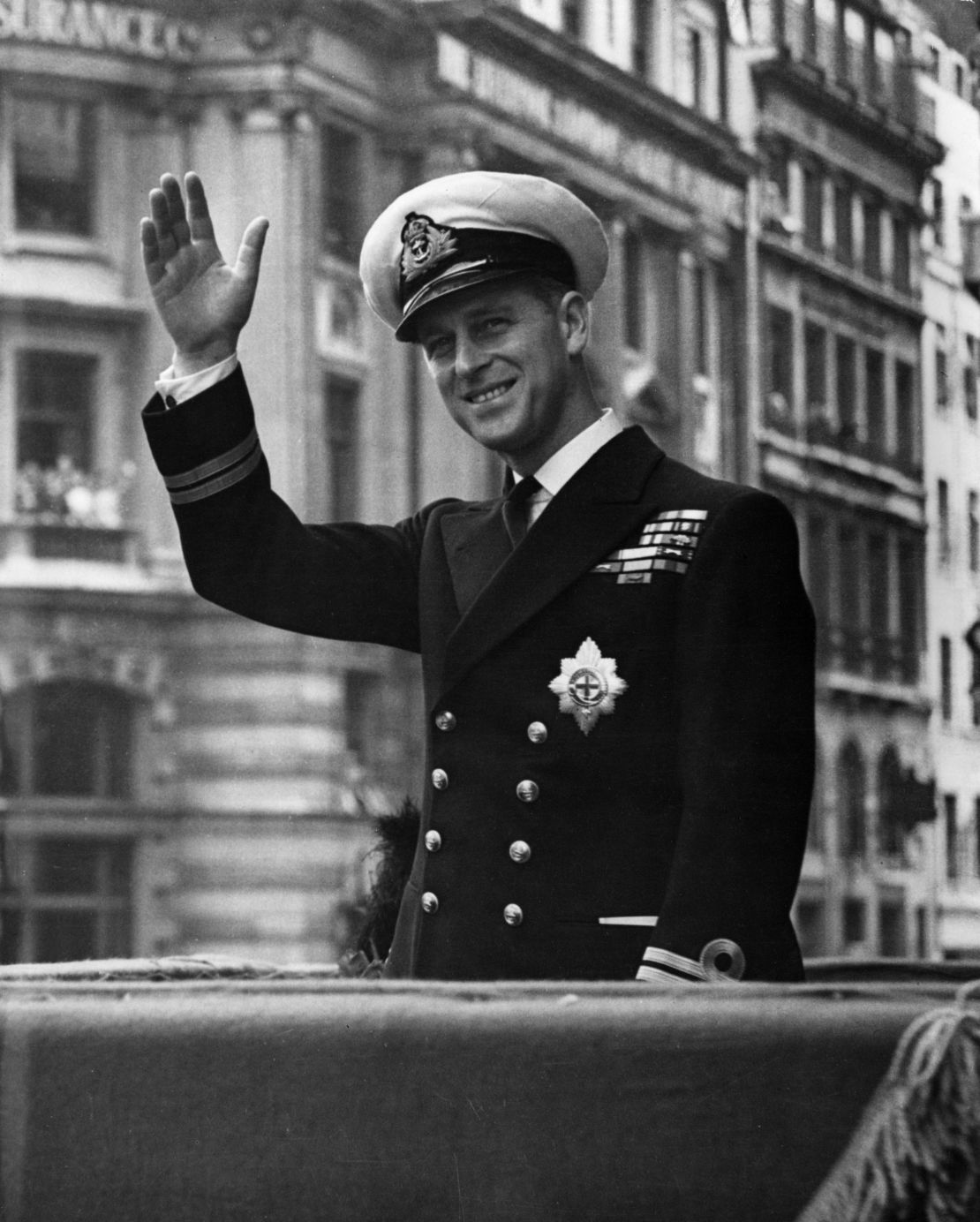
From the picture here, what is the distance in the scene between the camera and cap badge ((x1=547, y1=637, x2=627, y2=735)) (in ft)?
6.01

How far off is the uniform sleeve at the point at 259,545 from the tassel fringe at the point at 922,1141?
3.15 ft

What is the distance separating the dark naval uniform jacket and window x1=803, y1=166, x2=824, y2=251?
347mm

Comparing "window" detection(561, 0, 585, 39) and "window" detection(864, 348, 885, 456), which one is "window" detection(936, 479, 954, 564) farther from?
"window" detection(561, 0, 585, 39)

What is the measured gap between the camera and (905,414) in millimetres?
2203

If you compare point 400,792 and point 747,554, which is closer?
point 747,554

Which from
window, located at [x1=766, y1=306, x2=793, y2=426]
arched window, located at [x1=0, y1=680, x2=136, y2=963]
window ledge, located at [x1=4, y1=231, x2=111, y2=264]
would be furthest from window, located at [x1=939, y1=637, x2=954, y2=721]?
window ledge, located at [x1=4, y1=231, x2=111, y2=264]

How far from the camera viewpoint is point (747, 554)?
6.17 feet

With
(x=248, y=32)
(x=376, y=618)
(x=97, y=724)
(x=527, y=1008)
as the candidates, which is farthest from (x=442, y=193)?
(x=97, y=724)

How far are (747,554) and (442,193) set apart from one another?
0.37m

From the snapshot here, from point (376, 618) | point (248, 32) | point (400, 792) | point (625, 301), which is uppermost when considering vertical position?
point (248, 32)

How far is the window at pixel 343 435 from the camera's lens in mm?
3184

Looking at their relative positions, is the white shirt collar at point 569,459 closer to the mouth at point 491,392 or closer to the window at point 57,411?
the mouth at point 491,392

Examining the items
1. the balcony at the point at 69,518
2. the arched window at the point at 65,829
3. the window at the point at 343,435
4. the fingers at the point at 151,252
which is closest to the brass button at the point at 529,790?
the fingers at the point at 151,252

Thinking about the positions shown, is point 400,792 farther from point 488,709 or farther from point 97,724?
point 97,724
